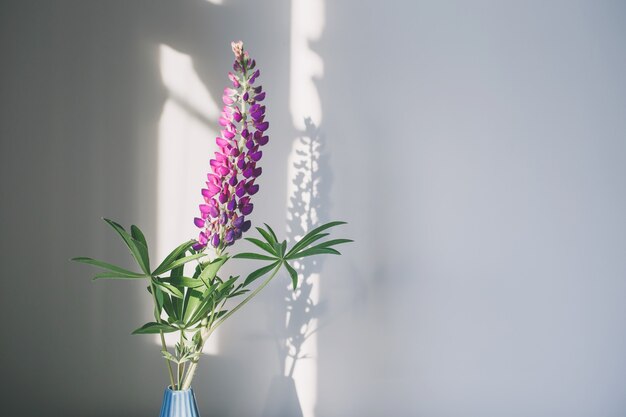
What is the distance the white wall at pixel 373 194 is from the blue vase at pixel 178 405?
0.29m

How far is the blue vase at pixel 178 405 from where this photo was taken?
36.7 inches

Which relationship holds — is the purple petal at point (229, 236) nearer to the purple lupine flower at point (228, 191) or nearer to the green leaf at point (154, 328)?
the purple lupine flower at point (228, 191)

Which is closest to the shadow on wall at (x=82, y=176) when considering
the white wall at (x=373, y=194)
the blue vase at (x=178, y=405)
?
the white wall at (x=373, y=194)

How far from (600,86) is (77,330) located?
54.1 inches

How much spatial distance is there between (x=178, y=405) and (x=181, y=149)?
579mm

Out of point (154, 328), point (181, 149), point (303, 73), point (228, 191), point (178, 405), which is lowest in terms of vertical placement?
point (178, 405)

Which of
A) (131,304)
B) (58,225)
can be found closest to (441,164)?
(131,304)

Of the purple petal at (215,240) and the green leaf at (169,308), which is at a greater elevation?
the purple petal at (215,240)

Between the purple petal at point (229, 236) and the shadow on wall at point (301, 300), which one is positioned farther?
the shadow on wall at point (301, 300)

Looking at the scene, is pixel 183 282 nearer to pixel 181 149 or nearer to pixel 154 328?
pixel 154 328

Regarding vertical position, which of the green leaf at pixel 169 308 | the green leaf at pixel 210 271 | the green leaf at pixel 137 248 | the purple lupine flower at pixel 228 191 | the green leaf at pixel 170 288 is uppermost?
the purple lupine flower at pixel 228 191

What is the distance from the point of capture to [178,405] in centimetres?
93

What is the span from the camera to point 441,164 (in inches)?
49.3

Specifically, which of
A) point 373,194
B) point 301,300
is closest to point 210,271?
point 301,300
